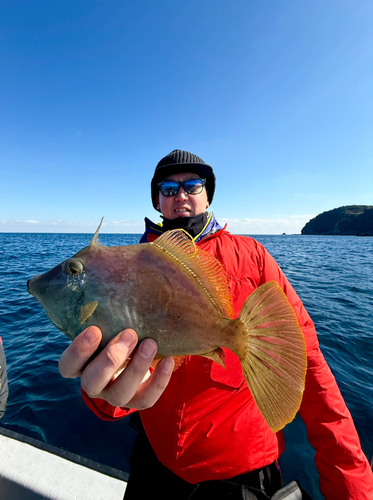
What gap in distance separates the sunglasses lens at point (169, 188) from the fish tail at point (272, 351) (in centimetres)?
218

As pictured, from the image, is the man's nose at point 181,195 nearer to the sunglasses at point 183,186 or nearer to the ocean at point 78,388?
the sunglasses at point 183,186

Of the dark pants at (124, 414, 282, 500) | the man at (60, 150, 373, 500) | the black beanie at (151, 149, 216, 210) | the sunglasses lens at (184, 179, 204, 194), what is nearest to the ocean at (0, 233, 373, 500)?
the dark pants at (124, 414, 282, 500)

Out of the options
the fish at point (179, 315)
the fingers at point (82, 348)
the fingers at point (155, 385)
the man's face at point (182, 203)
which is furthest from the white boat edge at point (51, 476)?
the man's face at point (182, 203)

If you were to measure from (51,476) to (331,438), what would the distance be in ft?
11.2

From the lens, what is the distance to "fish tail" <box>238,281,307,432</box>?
155 cm

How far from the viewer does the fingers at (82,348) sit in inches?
58.4

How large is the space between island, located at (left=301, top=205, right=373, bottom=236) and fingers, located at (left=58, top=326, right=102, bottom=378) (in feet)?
460

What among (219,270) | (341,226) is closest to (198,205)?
(219,270)

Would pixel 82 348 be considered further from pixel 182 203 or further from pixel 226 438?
pixel 182 203

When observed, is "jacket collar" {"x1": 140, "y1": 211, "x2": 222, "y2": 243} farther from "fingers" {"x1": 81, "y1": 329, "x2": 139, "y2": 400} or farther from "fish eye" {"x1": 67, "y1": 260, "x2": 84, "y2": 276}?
"fingers" {"x1": 81, "y1": 329, "x2": 139, "y2": 400}

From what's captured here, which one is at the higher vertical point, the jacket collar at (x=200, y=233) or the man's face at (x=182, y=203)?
the man's face at (x=182, y=203)

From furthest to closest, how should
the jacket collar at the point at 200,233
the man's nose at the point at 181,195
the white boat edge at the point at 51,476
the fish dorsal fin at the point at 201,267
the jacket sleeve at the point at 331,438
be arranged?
the man's nose at the point at 181,195 < the jacket collar at the point at 200,233 < the white boat edge at the point at 51,476 < the jacket sleeve at the point at 331,438 < the fish dorsal fin at the point at 201,267

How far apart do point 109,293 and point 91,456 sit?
186 inches

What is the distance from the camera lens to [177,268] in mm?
1647
